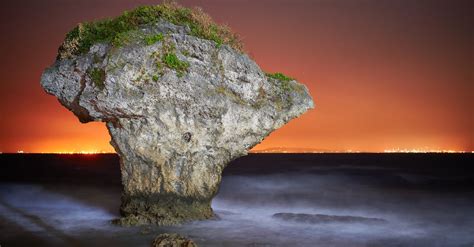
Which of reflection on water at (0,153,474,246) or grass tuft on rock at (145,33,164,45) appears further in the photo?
grass tuft on rock at (145,33,164,45)

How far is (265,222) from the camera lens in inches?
597

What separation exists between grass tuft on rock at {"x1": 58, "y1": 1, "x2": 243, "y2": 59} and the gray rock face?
0.29m

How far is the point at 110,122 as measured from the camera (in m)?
13.6

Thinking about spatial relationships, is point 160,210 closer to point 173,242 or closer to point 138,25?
point 173,242

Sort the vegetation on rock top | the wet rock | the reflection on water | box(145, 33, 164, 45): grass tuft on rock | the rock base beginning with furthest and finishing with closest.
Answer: the wet rock
the rock base
box(145, 33, 164, 45): grass tuft on rock
the vegetation on rock top
the reflection on water

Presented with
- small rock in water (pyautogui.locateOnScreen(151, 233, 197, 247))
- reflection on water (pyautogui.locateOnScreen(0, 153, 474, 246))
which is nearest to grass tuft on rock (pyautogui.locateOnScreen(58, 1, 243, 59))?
reflection on water (pyautogui.locateOnScreen(0, 153, 474, 246))

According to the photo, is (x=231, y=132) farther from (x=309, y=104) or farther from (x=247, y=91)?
(x=309, y=104)

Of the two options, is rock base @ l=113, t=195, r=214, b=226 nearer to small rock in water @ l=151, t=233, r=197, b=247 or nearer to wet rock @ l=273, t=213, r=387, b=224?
small rock in water @ l=151, t=233, r=197, b=247

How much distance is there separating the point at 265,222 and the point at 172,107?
185 inches

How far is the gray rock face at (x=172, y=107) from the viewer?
12617 mm

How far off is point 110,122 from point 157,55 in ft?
7.70

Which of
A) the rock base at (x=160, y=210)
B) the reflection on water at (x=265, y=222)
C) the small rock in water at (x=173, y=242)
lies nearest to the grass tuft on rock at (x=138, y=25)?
the rock base at (x=160, y=210)

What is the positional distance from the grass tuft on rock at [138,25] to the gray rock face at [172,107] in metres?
0.29

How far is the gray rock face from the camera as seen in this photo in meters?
12.6
